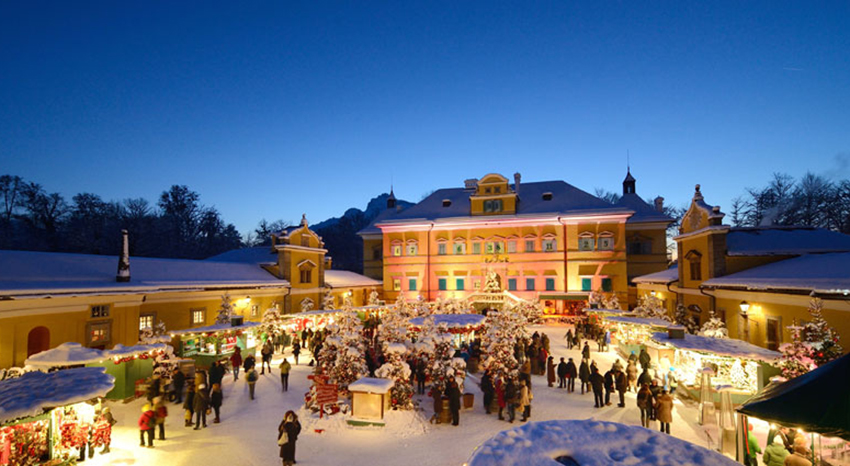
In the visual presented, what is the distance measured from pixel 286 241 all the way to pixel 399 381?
20.4 meters

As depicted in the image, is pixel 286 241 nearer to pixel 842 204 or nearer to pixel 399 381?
pixel 399 381

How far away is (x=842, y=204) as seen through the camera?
1473 inches

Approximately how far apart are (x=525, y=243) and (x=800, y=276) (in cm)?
2303

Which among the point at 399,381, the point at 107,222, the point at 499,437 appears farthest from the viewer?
the point at 107,222

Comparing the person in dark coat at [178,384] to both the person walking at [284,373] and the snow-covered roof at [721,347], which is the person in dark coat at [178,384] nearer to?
the person walking at [284,373]

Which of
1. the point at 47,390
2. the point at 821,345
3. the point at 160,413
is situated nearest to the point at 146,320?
the point at 160,413

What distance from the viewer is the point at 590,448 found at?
17.9 ft

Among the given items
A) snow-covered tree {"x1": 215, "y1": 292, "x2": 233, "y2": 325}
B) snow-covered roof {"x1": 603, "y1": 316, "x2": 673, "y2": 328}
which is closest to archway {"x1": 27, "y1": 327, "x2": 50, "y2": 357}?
snow-covered tree {"x1": 215, "y1": 292, "x2": 233, "y2": 325}

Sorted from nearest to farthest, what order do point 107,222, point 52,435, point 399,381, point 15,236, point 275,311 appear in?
point 52,435 < point 399,381 < point 275,311 < point 15,236 < point 107,222

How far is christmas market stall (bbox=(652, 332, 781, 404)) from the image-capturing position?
512 inches

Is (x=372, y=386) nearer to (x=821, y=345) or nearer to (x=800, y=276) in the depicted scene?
(x=821, y=345)

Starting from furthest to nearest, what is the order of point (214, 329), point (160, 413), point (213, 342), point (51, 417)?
point (213, 342)
point (214, 329)
point (160, 413)
point (51, 417)

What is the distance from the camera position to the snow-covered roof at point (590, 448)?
198 inches

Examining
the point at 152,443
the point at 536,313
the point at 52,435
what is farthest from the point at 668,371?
the point at 52,435
